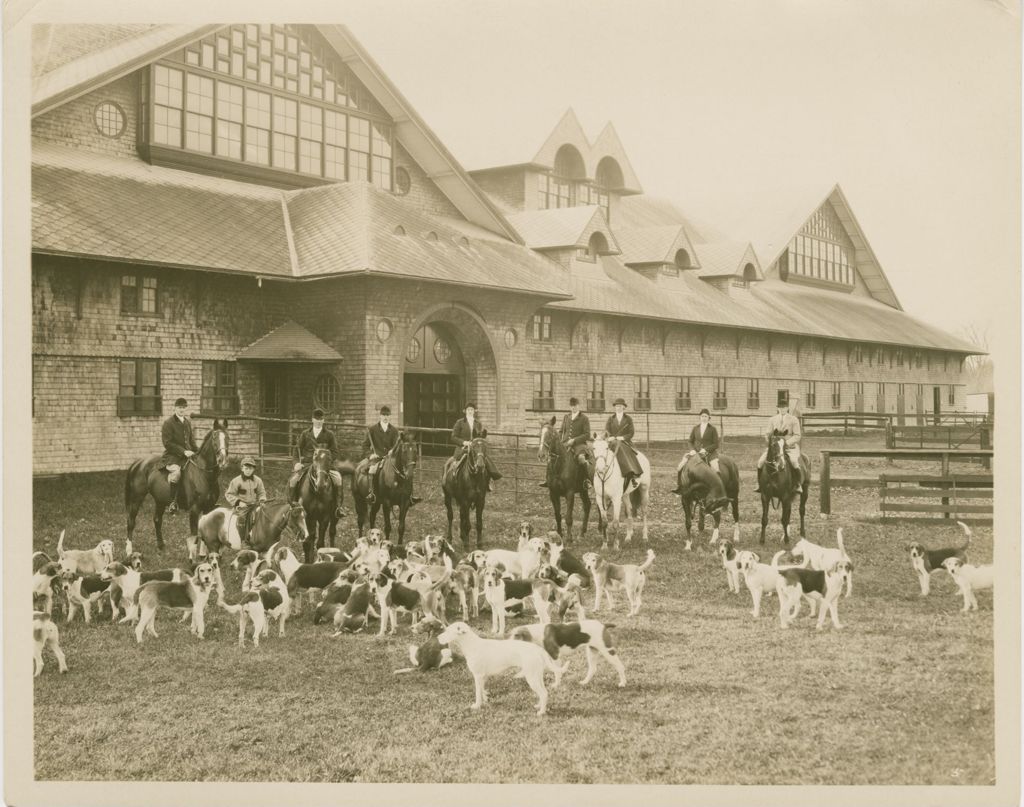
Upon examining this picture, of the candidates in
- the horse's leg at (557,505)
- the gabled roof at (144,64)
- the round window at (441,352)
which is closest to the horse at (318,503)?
the horse's leg at (557,505)

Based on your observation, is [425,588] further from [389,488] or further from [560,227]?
[560,227]

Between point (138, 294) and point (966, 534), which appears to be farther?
point (138, 294)

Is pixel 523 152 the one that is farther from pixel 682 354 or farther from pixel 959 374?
pixel 959 374

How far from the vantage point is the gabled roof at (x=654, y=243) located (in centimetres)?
952

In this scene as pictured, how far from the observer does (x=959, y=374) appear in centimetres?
728

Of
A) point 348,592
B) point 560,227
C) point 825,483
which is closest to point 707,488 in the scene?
point 825,483

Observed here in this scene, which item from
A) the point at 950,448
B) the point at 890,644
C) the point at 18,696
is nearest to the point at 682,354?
the point at 950,448

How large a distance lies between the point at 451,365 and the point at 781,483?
3.49 meters

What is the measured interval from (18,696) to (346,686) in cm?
244

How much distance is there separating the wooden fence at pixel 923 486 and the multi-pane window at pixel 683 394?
1869mm

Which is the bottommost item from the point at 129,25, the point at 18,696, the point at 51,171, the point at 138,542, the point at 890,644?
the point at 18,696

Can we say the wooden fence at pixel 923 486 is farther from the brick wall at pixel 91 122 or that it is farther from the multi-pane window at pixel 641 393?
the brick wall at pixel 91 122

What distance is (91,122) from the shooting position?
853cm

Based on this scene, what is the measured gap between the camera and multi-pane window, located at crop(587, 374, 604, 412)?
374 inches
